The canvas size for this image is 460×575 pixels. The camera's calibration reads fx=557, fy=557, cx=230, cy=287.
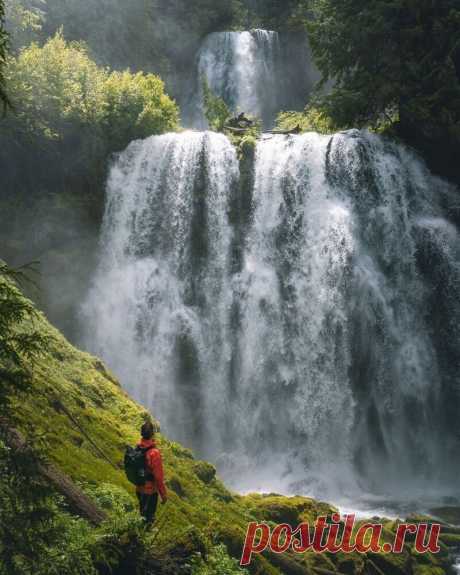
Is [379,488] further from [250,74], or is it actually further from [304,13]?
[304,13]

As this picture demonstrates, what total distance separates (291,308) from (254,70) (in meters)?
21.5

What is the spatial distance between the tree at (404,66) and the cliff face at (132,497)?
13.7 m

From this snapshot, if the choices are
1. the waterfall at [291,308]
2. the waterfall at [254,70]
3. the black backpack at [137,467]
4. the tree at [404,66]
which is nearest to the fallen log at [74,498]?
the black backpack at [137,467]

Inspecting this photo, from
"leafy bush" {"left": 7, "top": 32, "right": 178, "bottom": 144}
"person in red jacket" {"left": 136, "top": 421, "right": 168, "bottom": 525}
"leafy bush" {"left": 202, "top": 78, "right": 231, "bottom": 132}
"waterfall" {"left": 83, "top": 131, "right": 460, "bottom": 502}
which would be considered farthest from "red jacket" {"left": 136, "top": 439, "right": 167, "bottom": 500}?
"leafy bush" {"left": 202, "top": 78, "right": 231, "bottom": 132}

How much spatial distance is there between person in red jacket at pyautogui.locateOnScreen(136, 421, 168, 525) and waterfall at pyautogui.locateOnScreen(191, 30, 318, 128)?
96.0ft

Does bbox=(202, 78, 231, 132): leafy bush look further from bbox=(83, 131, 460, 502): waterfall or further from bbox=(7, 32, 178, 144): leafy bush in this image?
bbox=(83, 131, 460, 502): waterfall

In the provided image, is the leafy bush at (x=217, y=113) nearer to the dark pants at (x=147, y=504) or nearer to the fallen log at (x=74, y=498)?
the dark pants at (x=147, y=504)

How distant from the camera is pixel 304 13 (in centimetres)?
3600

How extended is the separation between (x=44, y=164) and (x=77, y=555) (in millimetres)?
18816

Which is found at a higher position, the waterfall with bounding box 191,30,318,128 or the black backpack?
the waterfall with bounding box 191,30,318,128

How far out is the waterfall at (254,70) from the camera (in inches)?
1318

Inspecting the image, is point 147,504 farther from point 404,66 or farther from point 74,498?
point 404,66

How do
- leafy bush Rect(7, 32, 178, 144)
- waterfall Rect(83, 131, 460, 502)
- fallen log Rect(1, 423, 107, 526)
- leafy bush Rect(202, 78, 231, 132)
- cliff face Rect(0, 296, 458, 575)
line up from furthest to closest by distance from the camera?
leafy bush Rect(202, 78, 231, 132) < leafy bush Rect(7, 32, 178, 144) < waterfall Rect(83, 131, 460, 502) < fallen log Rect(1, 423, 107, 526) < cliff face Rect(0, 296, 458, 575)

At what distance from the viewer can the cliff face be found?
5.20m
